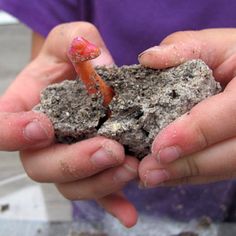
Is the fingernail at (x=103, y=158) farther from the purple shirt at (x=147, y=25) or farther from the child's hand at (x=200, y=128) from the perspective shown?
the purple shirt at (x=147, y=25)

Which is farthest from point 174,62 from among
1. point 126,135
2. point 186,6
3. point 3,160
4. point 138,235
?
point 3,160

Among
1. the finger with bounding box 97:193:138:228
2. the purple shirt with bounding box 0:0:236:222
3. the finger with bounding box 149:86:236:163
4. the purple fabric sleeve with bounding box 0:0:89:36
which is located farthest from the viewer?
the purple fabric sleeve with bounding box 0:0:89:36

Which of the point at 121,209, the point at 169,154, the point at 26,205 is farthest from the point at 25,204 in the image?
the point at 169,154

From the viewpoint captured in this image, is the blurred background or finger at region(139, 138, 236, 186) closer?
finger at region(139, 138, 236, 186)

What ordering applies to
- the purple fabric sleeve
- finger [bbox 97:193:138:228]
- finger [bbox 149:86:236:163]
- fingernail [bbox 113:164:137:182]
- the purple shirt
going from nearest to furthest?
finger [bbox 149:86:236:163], fingernail [bbox 113:164:137:182], finger [bbox 97:193:138:228], the purple shirt, the purple fabric sleeve

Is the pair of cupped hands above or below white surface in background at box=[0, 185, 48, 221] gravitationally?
above

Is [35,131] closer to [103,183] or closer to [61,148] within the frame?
[61,148]

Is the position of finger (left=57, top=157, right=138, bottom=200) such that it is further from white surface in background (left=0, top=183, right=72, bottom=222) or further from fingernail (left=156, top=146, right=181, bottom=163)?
white surface in background (left=0, top=183, right=72, bottom=222)

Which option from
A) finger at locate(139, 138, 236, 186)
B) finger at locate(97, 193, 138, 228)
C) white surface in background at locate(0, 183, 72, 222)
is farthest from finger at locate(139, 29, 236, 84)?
white surface in background at locate(0, 183, 72, 222)
